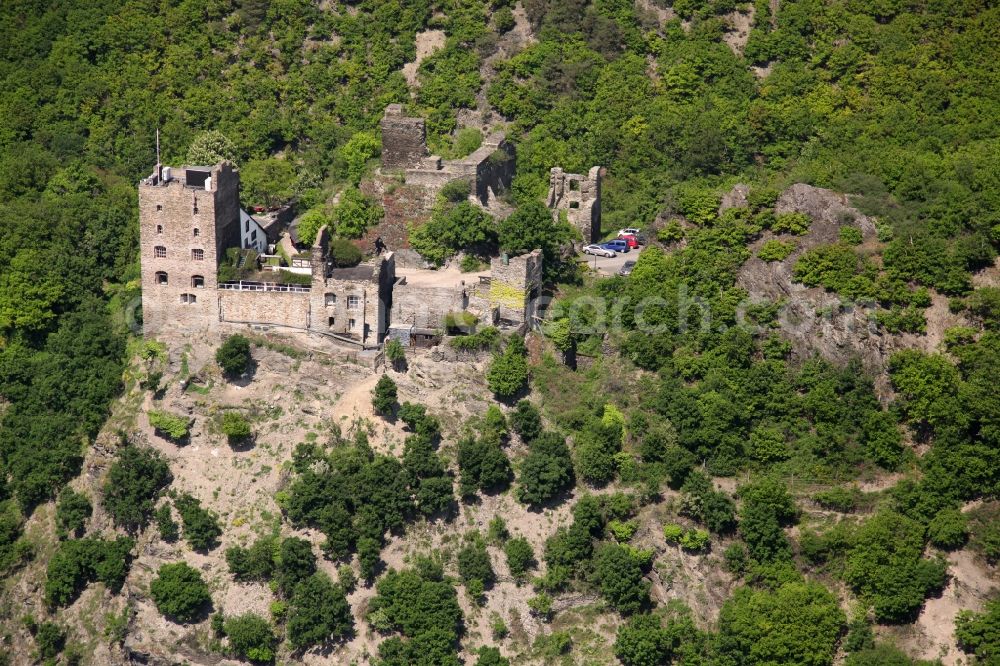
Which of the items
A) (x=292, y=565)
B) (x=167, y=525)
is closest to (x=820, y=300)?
(x=292, y=565)

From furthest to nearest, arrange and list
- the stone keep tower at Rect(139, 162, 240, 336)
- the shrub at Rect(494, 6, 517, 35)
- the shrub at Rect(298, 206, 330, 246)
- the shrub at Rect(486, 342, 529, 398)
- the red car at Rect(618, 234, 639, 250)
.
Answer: the shrub at Rect(494, 6, 517, 35)
the red car at Rect(618, 234, 639, 250)
the shrub at Rect(298, 206, 330, 246)
the stone keep tower at Rect(139, 162, 240, 336)
the shrub at Rect(486, 342, 529, 398)

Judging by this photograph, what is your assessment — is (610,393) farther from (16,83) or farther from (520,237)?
(16,83)

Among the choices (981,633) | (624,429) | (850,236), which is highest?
(850,236)

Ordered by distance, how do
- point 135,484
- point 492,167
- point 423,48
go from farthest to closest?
point 423,48 < point 492,167 < point 135,484

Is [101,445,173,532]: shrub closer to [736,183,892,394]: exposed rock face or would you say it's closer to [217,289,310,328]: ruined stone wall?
[217,289,310,328]: ruined stone wall

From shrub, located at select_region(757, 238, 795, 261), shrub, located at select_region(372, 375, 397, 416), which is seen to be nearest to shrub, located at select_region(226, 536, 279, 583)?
shrub, located at select_region(372, 375, 397, 416)

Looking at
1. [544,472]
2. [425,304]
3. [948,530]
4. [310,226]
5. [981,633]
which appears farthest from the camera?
[310,226]

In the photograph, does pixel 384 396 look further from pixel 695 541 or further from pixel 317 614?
pixel 695 541
